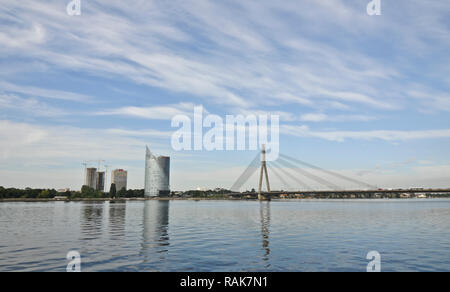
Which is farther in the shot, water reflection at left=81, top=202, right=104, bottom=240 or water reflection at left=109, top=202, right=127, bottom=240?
water reflection at left=81, top=202, right=104, bottom=240

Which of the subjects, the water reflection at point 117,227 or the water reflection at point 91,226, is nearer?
the water reflection at point 117,227

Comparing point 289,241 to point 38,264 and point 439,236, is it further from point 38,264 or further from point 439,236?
point 38,264

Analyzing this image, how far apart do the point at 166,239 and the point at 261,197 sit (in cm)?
15404

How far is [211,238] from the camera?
31.5 meters

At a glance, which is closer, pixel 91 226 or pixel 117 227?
pixel 117 227
